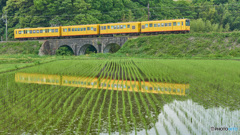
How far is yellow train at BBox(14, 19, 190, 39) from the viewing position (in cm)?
4606

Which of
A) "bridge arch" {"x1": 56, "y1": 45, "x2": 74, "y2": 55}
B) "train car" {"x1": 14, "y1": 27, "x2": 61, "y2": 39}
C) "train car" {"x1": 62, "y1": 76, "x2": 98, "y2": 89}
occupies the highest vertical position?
"train car" {"x1": 14, "y1": 27, "x2": 61, "y2": 39}

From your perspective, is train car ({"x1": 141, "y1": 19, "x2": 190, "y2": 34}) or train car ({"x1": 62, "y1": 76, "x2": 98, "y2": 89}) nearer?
train car ({"x1": 62, "y1": 76, "x2": 98, "y2": 89})

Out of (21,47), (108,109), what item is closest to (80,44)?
(21,47)

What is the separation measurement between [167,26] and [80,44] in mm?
15004

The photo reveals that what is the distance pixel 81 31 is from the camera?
5272 centimetres

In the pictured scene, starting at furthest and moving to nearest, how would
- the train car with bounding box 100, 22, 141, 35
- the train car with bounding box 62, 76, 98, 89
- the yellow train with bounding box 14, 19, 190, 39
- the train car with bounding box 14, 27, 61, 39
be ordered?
the train car with bounding box 14, 27, 61, 39, the train car with bounding box 100, 22, 141, 35, the yellow train with bounding box 14, 19, 190, 39, the train car with bounding box 62, 76, 98, 89

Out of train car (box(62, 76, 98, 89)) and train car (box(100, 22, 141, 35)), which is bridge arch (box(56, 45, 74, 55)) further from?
train car (box(62, 76, 98, 89))

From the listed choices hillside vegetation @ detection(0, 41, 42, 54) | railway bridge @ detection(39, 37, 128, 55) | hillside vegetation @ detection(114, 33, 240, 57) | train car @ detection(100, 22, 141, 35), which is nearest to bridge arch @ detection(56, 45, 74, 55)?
railway bridge @ detection(39, 37, 128, 55)

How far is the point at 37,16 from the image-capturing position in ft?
222

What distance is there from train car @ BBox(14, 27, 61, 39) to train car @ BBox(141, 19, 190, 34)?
16480mm

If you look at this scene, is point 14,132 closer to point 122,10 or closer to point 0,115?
point 0,115

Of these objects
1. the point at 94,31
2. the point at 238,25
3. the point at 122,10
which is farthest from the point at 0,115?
the point at 238,25

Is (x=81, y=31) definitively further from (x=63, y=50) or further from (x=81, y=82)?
(x=81, y=82)

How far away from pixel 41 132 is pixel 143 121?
10.1ft
